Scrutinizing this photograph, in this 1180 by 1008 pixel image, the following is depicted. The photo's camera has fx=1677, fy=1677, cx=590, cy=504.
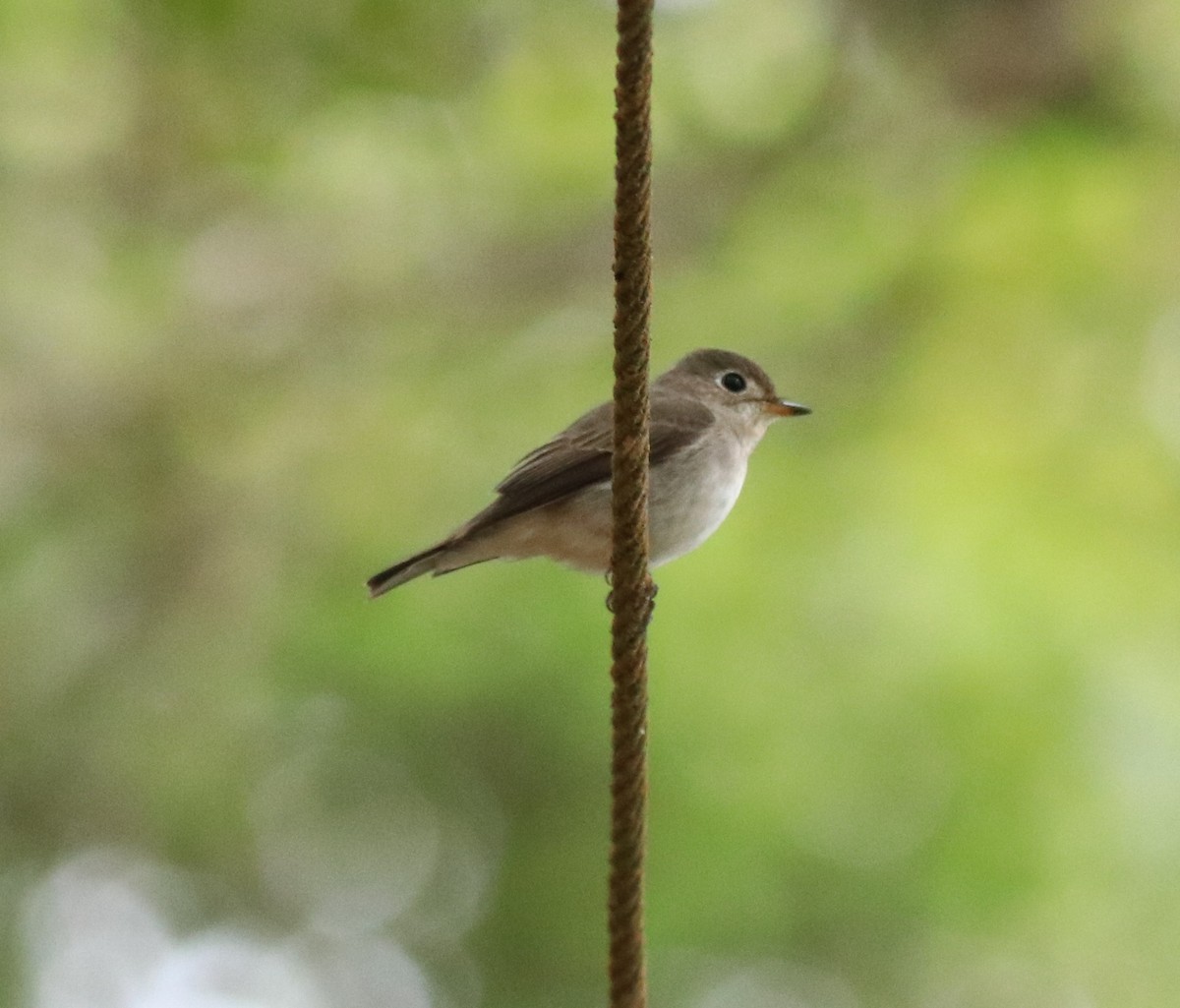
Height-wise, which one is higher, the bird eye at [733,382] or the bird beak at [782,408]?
the bird eye at [733,382]

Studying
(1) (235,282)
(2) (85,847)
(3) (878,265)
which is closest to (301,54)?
(1) (235,282)

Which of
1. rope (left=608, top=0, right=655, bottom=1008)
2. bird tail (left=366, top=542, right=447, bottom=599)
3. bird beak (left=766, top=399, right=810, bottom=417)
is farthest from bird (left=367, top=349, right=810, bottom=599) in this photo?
rope (left=608, top=0, right=655, bottom=1008)

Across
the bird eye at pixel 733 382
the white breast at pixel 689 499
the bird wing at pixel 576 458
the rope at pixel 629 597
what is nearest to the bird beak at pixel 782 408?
the bird eye at pixel 733 382

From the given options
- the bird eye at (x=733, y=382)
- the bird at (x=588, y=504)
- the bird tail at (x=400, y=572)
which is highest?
the bird eye at (x=733, y=382)

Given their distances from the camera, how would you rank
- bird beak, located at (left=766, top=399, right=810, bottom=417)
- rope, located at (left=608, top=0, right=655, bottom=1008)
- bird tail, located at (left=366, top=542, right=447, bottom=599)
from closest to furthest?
rope, located at (left=608, top=0, right=655, bottom=1008) → bird tail, located at (left=366, top=542, right=447, bottom=599) → bird beak, located at (left=766, top=399, right=810, bottom=417)

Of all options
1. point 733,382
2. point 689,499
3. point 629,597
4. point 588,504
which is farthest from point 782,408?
point 629,597

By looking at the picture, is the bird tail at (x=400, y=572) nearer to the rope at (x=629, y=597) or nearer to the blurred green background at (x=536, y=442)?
the rope at (x=629, y=597)

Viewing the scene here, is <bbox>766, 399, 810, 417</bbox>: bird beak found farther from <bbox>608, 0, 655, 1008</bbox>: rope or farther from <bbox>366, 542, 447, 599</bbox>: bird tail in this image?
<bbox>608, 0, 655, 1008</bbox>: rope

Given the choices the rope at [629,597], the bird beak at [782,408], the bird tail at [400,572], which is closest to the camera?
the rope at [629,597]
